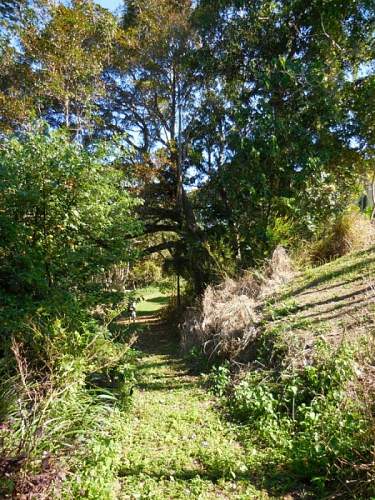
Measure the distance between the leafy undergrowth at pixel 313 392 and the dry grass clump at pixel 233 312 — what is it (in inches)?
13.7

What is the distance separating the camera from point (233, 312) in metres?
6.02

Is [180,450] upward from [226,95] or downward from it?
downward

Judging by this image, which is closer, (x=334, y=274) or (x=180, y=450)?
(x=180, y=450)

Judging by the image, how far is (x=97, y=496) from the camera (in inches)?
101

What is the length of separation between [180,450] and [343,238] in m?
7.00

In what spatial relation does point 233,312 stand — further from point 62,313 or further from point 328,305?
point 62,313

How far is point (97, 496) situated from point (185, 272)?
28.0 ft

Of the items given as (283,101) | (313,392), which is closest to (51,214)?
(313,392)

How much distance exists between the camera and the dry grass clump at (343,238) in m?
8.51

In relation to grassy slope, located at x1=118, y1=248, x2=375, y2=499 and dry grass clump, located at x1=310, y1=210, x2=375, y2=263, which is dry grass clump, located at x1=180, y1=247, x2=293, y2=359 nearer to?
grassy slope, located at x1=118, y1=248, x2=375, y2=499

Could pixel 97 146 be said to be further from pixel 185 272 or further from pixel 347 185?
pixel 347 185

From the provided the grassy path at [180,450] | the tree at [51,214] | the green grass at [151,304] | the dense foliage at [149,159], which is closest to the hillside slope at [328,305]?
the dense foliage at [149,159]

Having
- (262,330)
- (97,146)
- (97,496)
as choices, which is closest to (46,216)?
(97,146)

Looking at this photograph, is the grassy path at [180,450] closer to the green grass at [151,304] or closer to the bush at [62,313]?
the bush at [62,313]
